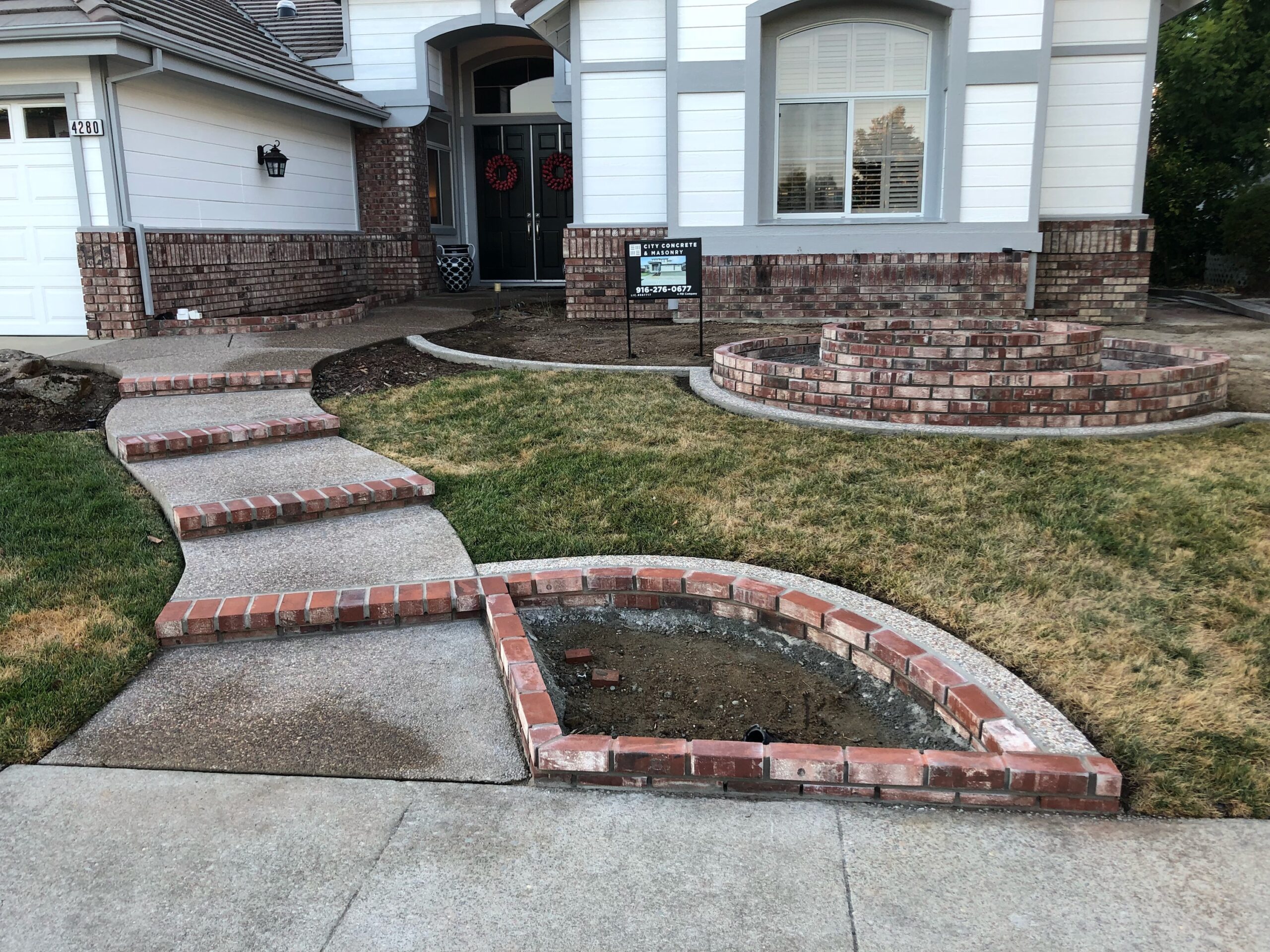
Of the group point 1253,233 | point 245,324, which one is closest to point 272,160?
point 245,324

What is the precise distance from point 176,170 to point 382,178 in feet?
14.3

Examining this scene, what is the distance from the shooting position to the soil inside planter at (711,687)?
3193 millimetres

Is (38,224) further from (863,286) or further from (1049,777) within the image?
(1049,777)

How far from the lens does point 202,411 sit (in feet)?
22.0

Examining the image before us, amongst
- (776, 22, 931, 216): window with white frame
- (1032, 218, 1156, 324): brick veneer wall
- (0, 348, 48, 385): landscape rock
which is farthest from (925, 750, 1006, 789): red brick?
(1032, 218, 1156, 324): brick veneer wall

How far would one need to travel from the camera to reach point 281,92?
11.8 m

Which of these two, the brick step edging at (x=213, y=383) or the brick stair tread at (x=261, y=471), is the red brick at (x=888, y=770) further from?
the brick step edging at (x=213, y=383)

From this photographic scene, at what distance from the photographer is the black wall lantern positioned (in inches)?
472

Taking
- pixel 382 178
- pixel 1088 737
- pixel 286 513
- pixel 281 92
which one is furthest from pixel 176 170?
pixel 1088 737

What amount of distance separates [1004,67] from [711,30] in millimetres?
3088

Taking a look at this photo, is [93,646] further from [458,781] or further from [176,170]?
[176,170]

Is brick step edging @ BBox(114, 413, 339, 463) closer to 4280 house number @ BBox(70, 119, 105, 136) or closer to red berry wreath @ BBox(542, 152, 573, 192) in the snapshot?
4280 house number @ BBox(70, 119, 105, 136)

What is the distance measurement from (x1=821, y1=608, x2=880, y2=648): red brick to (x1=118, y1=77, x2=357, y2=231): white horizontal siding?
9.06m

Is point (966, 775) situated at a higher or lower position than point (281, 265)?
lower
